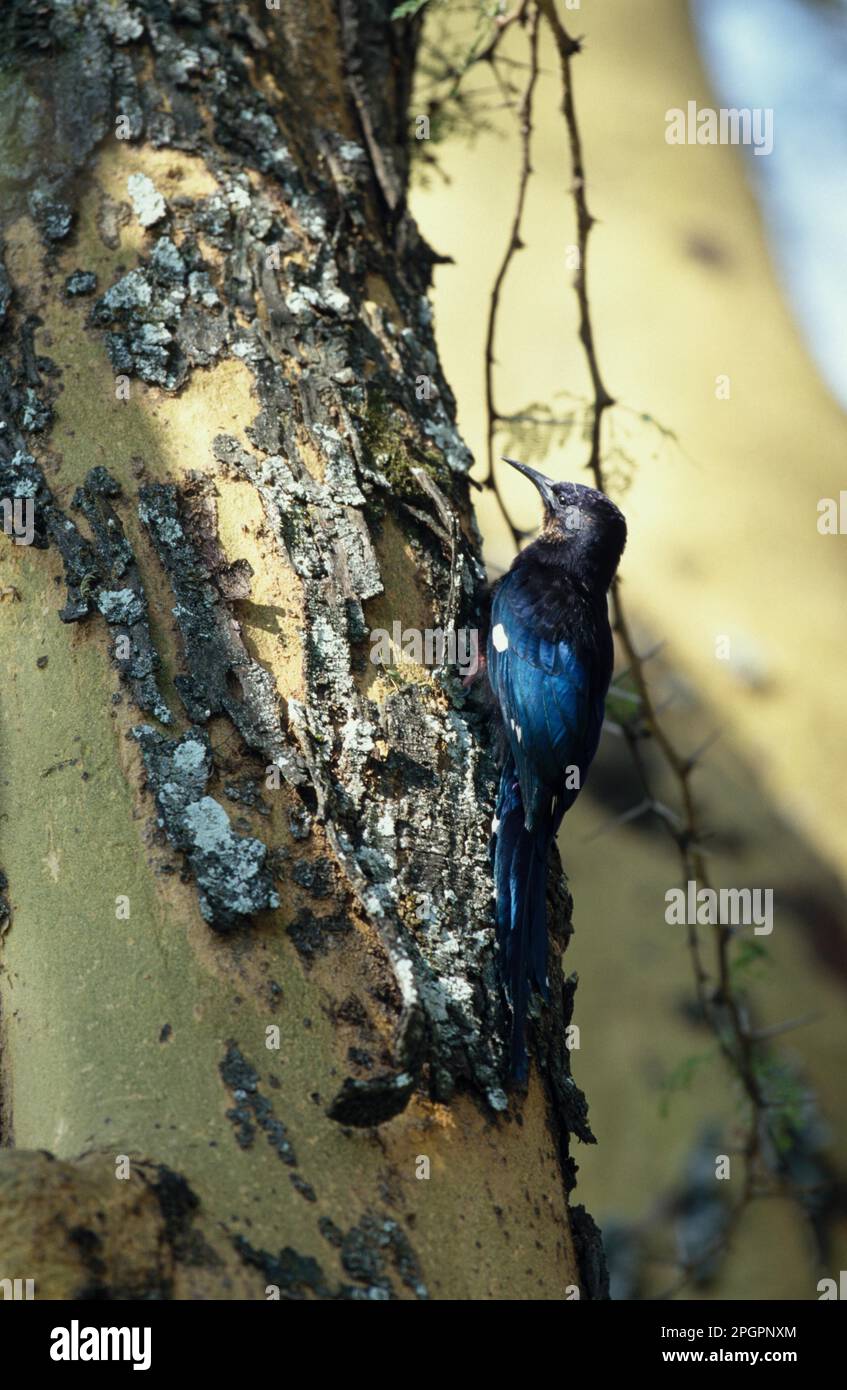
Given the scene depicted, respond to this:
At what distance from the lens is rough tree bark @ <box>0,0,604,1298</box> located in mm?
1517

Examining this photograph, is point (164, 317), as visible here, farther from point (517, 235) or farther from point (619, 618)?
point (619, 618)

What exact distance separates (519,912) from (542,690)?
32.2 inches

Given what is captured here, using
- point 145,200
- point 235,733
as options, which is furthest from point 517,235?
point 235,733

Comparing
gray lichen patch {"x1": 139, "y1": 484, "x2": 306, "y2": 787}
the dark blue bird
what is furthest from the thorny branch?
gray lichen patch {"x1": 139, "y1": 484, "x2": 306, "y2": 787}

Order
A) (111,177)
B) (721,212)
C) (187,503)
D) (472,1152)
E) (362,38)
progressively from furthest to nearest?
(721,212) < (362,38) < (111,177) < (187,503) < (472,1152)

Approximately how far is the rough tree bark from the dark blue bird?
0.07 meters

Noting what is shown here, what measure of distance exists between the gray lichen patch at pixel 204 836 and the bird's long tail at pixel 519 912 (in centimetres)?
38

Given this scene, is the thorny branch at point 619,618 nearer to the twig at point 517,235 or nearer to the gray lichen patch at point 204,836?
the twig at point 517,235

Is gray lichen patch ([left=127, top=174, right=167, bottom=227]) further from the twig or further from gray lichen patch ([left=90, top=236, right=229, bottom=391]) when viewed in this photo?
the twig

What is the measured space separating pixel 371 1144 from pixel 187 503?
3.47 feet

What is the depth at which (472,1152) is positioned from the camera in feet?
5.33

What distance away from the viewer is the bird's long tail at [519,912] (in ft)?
5.87
